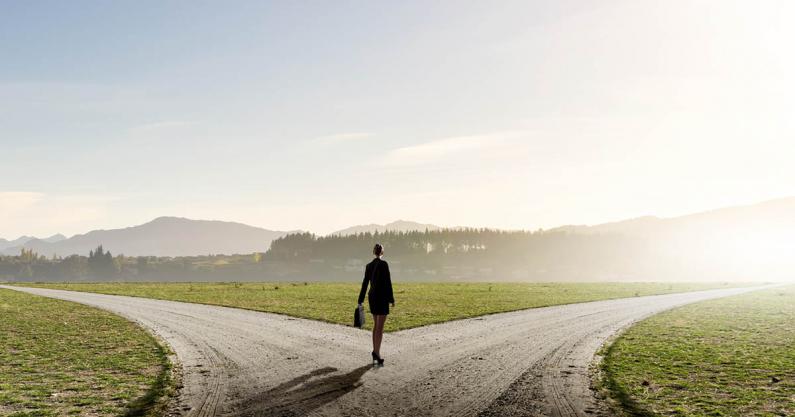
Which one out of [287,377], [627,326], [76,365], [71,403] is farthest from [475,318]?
[71,403]

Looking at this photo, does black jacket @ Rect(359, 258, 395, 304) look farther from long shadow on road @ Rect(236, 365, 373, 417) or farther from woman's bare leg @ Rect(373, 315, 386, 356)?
long shadow on road @ Rect(236, 365, 373, 417)

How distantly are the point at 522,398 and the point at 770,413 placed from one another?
16.6 feet

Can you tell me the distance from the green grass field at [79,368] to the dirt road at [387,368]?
887 millimetres

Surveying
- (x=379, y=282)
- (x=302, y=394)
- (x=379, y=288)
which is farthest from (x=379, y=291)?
(x=302, y=394)

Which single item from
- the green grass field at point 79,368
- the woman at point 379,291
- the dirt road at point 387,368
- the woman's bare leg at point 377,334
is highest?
the woman at point 379,291

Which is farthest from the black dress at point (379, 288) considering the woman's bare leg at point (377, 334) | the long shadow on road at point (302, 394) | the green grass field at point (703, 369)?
the green grass field at point (703, 369)

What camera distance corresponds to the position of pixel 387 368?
15.7m

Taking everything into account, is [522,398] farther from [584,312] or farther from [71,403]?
[584,312]

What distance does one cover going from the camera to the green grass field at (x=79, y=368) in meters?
11.8

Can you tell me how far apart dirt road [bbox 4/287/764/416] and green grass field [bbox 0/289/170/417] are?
0.89m

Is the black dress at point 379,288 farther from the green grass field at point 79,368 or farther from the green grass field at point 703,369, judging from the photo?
the green grass field at point 703,369

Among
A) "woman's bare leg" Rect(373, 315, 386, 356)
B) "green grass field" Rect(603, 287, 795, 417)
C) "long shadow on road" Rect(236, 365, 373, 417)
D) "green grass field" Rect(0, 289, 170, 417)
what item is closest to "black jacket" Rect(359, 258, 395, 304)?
"woman's bare leg" Rect(373, 315, 386, 356)

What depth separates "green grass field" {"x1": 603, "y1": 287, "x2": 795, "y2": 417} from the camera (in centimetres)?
1218

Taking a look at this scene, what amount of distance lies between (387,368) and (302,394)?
3635 mm
